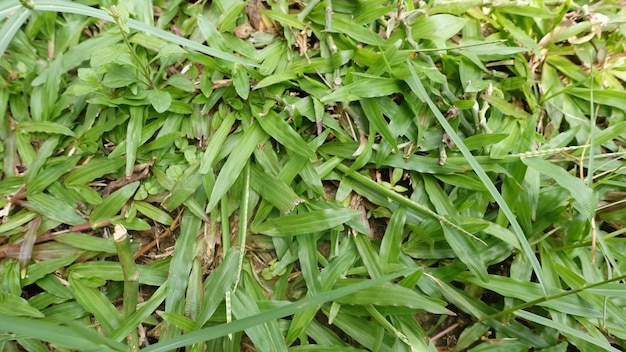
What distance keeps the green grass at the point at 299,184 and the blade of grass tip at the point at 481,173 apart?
0.02m

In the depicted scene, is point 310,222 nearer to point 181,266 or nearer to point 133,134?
point 181,266

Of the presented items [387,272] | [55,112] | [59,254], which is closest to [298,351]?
[387,272]

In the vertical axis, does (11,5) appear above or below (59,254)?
above

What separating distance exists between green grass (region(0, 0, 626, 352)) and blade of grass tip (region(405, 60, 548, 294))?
0.05 feet

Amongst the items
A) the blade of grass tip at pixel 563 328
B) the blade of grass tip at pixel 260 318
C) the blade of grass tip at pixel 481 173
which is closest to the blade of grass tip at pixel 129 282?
the blade of grass tip at pixel 260 318

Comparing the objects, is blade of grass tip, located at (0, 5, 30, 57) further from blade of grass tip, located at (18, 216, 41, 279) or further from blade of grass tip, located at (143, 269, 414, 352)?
blade of grass tip, located at (143, 269, 414, 352)

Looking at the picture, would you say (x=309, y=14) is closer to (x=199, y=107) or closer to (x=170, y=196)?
(x=199, y=107)

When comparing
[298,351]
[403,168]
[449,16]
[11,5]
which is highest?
[11,5]

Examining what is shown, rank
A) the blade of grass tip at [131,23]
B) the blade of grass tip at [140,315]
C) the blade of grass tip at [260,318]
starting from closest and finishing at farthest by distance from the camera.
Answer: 1. the blade of grass tip at [260,318]
2. the blade of grass tip at [131,23]
3. the blade of grass tip at [140,315]

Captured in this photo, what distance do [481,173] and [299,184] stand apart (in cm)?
58

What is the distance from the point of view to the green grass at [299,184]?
56.6 inches

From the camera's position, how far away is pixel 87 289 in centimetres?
145

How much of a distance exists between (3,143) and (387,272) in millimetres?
1408

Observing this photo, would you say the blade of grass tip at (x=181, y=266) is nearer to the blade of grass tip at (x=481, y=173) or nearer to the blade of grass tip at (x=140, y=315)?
the blade of grass tip at (x=140, y=315)
